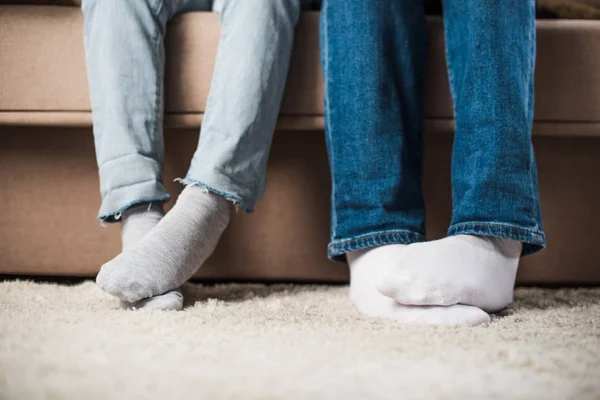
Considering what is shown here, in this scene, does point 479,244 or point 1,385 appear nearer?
point 1,385

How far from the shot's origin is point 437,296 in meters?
0.52

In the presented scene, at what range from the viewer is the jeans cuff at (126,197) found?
2.13ft

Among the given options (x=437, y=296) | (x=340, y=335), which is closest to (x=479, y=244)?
(x=437, y=296)

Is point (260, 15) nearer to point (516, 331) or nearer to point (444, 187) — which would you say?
point (444, 187)

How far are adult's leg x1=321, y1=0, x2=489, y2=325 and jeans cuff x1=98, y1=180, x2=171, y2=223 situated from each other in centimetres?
22

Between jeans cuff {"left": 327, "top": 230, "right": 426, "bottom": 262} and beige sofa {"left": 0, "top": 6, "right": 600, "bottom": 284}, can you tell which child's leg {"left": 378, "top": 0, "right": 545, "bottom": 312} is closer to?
jeans cuff {"left": 327, "top": 230, "right": 426, "bottom": 262}

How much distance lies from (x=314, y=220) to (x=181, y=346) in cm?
44

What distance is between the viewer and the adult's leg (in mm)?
614

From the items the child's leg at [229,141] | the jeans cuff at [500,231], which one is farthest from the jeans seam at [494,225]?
the child's leg at [229,141]

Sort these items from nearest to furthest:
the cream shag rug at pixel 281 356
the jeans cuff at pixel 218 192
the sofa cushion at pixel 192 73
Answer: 1. the cream shag rug at pixel 281 356
2. the jeans cuff at pixel 218 192
3. the sofa cushion at pixel 192 73

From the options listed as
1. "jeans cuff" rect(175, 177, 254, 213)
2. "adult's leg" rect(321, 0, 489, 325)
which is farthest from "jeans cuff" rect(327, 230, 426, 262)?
"jeans cuff" rect(175, 177, 254, 213)

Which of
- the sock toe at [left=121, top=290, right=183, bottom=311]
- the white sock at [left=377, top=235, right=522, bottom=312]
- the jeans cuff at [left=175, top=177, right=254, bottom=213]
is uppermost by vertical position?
the jeans cuff at [left=175, top=177, right=254, bottom=213]

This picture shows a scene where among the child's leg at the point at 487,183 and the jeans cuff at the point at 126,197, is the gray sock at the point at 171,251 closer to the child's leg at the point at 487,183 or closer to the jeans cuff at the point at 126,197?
the jeans cuff at the point at 126,197

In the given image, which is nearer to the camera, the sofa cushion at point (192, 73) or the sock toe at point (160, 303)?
the sock toe at point (160, 303)
